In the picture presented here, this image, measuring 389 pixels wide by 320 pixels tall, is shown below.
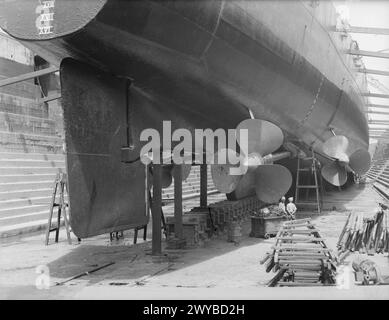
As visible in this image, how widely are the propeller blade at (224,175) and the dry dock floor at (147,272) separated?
1318 millimetres

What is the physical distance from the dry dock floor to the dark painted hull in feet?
8.29

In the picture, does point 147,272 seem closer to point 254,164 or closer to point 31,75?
point 254,164

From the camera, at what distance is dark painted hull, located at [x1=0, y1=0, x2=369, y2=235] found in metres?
6.39

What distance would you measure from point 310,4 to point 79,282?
7.44 metres

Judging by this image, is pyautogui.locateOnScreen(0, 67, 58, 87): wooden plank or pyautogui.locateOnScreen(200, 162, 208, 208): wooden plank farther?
pyautogui.locateOnScreen(200, 162, 208, 208): wooden plank

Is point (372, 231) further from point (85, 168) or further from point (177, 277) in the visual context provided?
point (85, 168)

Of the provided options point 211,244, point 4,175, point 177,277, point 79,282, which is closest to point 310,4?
point 211,244

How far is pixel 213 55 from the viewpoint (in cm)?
735

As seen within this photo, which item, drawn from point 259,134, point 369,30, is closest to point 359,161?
point 369,30

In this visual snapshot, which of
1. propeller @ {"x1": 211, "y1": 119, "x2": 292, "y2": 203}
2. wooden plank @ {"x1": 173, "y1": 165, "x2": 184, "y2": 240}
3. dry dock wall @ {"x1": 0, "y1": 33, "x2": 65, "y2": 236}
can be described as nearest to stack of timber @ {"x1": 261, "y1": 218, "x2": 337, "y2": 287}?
propeller @ {"x1": 211, "y1": 119, "x2": 292, "y2": 203}

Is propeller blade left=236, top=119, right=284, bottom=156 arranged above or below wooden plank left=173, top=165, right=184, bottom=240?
above

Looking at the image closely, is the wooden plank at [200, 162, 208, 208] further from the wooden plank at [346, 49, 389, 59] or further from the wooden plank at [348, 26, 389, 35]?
the wooden plank at [346, 49, 389, 59]

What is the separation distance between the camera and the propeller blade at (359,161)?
13945 millimetres
